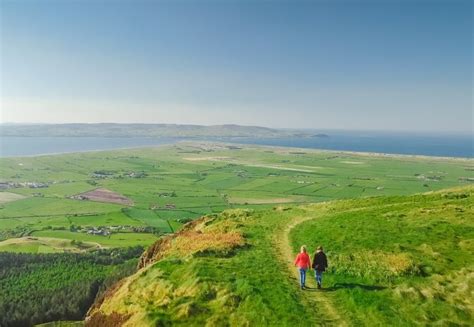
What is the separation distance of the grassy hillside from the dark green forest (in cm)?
6358

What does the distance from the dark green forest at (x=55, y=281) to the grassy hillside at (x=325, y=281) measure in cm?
6358

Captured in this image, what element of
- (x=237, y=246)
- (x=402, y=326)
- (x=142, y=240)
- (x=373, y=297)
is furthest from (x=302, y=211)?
(x=142, y=240)

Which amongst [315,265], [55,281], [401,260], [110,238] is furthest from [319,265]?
[110,238]

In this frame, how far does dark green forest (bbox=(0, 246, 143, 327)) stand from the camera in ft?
306

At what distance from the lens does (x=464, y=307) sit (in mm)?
23219

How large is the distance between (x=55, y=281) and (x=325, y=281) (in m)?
101

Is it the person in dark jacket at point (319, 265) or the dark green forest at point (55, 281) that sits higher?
the person in dark jacket at point (319, 265)

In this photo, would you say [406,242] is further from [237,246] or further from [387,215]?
[237,246]

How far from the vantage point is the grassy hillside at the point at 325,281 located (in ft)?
74.9

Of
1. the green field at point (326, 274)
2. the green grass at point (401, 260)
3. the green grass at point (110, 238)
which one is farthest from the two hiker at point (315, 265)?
the green grass at point (110, 238)

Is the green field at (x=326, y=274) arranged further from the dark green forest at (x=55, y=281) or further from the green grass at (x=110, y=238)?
the green grass at (x=110, y=238)

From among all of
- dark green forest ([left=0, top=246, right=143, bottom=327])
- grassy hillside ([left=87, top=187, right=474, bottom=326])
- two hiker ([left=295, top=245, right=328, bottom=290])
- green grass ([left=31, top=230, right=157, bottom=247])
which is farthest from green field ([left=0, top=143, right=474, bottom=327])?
green grass ([left=31, top=230, right=157, bottom=247])

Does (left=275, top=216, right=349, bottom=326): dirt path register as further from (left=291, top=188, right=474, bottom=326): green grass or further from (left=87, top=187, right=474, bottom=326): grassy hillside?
(left=291, top=188, right=474, bottom=326): green grass

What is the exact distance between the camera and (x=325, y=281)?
27.7 metres
